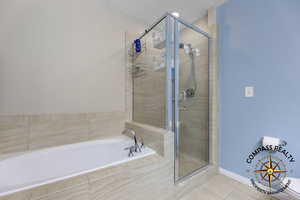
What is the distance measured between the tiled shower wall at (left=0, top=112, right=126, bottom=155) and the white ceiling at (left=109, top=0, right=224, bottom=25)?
5.01 ft

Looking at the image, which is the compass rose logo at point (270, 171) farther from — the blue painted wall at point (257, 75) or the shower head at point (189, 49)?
the shower head at point (189, 49)

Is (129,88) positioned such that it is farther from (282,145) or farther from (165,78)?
(282,145)

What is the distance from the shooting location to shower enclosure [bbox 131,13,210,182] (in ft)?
4.79

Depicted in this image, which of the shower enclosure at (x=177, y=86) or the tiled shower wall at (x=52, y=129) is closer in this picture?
the tiled shower wall at (x=52, y=129)

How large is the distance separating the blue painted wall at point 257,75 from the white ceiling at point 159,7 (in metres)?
0.27

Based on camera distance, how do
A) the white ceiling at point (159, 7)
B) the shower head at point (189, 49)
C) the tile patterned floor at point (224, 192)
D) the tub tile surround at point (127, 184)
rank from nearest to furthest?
the tub tile surround at point (127, 184) < the tile patterned floor at point (224, 192) < the shower head at point (189, 49) < the white ceiling at point (159, 7)

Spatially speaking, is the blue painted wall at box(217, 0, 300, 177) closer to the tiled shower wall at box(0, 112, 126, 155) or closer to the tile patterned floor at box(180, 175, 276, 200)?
Answer: the tile patterned floor at box(180, 175, 276, 200)

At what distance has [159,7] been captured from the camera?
1854mm

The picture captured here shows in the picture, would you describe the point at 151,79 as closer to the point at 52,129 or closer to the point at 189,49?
the point at 189,49

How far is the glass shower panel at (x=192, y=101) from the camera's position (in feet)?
5.08

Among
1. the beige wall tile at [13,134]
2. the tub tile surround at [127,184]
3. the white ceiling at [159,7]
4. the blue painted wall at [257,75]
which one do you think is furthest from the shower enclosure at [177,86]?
the beige wall tile at [13,134]

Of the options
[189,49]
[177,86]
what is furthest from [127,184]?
[189,49]

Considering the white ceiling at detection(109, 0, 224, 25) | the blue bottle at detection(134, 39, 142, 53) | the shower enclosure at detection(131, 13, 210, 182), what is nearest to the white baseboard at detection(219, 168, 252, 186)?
the shower enclosure at detection(131, 13, 210, 182)

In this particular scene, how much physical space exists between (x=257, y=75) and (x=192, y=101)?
2.46 ft
